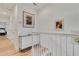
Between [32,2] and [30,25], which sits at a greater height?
[32,2]

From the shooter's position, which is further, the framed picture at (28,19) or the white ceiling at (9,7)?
the framed picture at (28,19)

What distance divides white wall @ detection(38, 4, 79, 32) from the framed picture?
4.4 inches

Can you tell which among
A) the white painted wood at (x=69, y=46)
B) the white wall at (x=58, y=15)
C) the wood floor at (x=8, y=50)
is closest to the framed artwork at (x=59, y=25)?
the white wall at (x=58, y=15)

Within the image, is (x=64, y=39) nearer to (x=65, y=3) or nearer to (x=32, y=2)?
(x=65, y=3)

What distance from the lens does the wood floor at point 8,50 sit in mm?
1594

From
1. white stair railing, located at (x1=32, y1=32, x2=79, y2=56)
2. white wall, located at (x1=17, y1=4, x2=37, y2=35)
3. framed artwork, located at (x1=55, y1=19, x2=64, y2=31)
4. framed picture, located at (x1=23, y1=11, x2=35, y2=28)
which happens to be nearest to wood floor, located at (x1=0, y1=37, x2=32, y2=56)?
white stair railing, located at (x1=32, y1=32, x2=79, y2=56)

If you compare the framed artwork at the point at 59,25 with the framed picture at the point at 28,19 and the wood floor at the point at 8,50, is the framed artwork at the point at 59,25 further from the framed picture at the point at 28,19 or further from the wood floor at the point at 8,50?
the wood floor at the point at 8,50

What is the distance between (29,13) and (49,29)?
40 cm

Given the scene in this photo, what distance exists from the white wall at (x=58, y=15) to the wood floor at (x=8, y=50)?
0.42 meters

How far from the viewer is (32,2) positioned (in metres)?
1.55

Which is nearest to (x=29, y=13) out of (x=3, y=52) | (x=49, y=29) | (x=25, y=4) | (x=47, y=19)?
(x=25, y=4)

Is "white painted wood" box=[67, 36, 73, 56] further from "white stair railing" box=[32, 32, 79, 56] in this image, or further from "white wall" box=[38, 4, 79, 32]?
"white wall" box=[38, 4, 79, 32]

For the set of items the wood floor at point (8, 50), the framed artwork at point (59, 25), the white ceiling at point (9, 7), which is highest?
the white ceiling at point (9, 7)

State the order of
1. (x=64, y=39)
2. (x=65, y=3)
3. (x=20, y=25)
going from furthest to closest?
(x=64, y=39) < (x=20, y=25) < (x=65, y=3)
